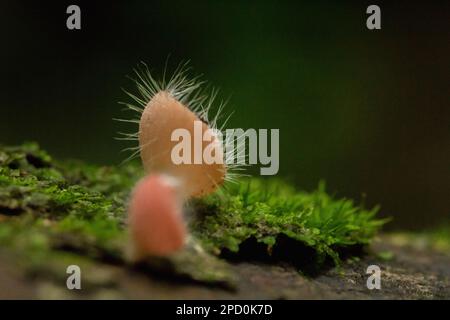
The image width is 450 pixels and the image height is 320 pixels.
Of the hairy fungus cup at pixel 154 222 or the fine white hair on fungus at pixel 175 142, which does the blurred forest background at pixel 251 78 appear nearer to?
the fine white hair on fungus at pixel 175 142

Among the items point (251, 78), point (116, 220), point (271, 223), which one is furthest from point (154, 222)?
point (251, 78)

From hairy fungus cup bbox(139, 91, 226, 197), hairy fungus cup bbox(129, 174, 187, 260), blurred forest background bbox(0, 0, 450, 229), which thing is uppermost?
blurred forest background bbox(0, 0, 450, 229)

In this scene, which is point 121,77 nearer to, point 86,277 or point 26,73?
point 26,73

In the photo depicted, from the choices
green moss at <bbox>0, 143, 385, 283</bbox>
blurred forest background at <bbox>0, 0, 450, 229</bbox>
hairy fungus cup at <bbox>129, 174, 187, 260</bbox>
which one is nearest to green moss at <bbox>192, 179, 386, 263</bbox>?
green moss at <bbox>0, 143, 385, 283</bbox>

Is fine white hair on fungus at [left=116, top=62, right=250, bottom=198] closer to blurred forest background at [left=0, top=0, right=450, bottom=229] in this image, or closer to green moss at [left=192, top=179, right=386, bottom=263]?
green moss at [left=192, top=179, right=386, bottom=263]

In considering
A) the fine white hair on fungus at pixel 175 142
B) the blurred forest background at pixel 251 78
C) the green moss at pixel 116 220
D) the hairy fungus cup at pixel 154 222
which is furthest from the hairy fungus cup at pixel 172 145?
the blurred forest background at pixel 251 78
